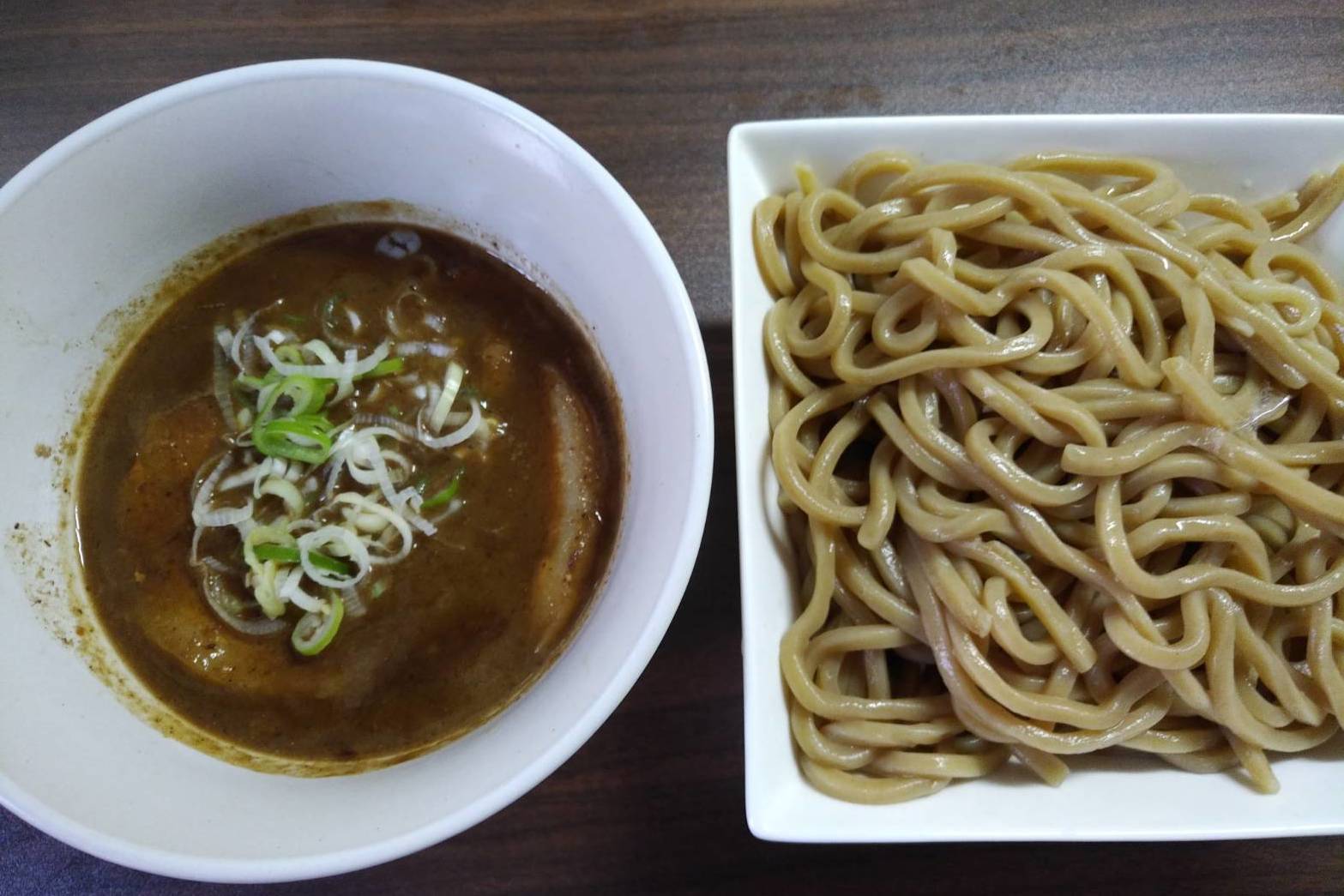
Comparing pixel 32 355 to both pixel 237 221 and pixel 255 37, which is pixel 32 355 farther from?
pixel 255 37

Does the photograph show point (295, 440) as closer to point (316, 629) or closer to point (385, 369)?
point (385, 369)

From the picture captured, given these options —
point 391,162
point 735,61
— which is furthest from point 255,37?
point 735,61

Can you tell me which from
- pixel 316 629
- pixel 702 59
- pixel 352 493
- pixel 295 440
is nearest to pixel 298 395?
pixel 295 440

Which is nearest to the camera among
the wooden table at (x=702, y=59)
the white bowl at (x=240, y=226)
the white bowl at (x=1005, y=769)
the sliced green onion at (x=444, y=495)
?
the white bowl at (x=240, y=226)

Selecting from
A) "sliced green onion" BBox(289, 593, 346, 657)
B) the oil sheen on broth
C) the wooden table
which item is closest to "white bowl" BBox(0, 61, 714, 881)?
the oil sheen on broth

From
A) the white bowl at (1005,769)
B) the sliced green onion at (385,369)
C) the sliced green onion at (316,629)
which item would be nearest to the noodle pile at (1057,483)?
the white bowl at (1005,769)

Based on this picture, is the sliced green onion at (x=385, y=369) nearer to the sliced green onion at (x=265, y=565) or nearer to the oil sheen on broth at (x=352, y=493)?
the oil sheen on broth at (x=352, y=493)

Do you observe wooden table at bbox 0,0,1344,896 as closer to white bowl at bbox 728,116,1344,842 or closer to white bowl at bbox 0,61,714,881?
white bowl at bbox 728,116,1344,842

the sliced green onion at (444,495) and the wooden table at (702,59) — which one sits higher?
the wooden table at (702,59)
